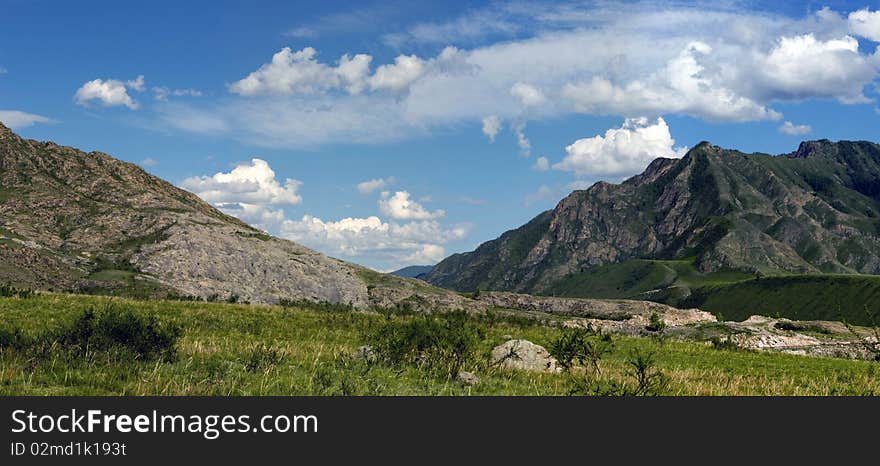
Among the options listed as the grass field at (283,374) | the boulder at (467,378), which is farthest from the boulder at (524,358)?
the boulder at (467,378)

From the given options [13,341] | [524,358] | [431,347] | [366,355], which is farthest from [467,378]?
[13,341]

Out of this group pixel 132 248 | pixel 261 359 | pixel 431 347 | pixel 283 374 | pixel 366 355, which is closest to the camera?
pixel 283 374

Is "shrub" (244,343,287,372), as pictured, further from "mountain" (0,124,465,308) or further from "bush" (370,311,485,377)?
"mountain" (0,124,465,308)

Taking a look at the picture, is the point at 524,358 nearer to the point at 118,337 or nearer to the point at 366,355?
the point at 366,355

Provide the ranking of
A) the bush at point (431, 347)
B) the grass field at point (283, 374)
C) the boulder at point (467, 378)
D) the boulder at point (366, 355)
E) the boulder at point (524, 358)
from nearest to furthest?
the grass field at point (283, 374), the boulder at point (467, 378), the bush at point (431, 347), the boulder at point (366, 355), the boulder at point (524, 358)

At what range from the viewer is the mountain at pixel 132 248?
3930 inches

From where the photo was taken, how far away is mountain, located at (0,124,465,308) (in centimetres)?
9981


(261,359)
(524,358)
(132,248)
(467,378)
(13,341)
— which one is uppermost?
(132,248)

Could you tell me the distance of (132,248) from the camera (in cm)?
11681

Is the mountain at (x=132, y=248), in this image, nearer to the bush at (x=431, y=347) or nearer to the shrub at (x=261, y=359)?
the bush at (x=431, y=347)

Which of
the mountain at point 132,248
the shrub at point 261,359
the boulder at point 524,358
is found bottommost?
the boulder at point 524,358

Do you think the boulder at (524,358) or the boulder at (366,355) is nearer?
the boulder at (366,355)

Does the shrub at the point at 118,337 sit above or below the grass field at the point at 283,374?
above

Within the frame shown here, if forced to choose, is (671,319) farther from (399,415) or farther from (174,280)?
(399,415)
